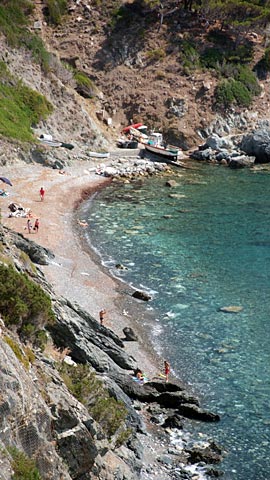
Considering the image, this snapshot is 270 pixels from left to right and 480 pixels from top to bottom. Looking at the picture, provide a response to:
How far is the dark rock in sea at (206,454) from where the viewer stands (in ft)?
76.9

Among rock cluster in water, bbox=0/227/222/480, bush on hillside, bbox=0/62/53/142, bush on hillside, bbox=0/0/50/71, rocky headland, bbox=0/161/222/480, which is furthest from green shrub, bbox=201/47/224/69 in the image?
rock cluster in water, bbox=0/227/222/480

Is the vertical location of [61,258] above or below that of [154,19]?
below

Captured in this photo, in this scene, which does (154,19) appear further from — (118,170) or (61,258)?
(61,258)

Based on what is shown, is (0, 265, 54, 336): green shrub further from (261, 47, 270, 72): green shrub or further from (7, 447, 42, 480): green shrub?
(261, 47, 270, 72): green shrub

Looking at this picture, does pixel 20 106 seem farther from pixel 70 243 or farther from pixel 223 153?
pixel 70 243

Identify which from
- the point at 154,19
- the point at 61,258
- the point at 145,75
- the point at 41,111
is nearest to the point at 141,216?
the point at 61,258

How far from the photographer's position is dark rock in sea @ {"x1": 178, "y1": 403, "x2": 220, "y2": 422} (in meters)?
26.4

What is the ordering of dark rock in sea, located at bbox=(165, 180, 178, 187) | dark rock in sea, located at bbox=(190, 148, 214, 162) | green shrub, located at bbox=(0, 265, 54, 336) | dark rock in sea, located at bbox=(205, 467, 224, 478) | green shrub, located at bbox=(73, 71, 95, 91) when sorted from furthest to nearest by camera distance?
1. green shrub, located at bbox=(73, 71, 95, 91)
2. dark rock in sea, located at bbox=(190, 148, 214, 162)
3. dark rock in sea, located at bbox=(165, 180, 178, 187)
4. dark rock in sea, located at bbox=(205, 467, 224, 478)
5. green shrub, located at bbox=(0, 265, 54, 336)

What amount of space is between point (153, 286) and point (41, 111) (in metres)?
48.6

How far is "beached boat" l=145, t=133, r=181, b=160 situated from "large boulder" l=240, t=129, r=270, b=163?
1055 centimetres

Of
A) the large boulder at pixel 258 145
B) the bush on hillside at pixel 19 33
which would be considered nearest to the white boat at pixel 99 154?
the bush on hillside at pixel 19 33

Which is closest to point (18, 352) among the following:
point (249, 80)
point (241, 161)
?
point (241, 161)

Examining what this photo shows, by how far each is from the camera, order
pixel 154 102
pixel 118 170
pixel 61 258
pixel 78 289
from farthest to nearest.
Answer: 1. pixel 154 102
2. pixel 118 170
3. pixel 61 258
4. pixel 78 289

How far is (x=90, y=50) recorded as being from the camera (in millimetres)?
105562
